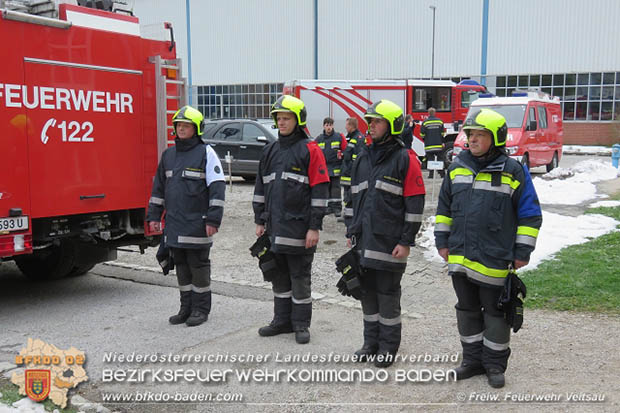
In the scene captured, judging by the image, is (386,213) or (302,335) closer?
(386,213)

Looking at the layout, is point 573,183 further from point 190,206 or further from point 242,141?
point 190,206

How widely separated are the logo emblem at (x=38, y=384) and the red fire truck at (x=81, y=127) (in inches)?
70.9

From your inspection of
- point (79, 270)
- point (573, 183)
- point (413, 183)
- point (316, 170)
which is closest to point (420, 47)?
point (573, 183)

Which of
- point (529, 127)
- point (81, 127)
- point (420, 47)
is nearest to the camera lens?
point (81, 127)

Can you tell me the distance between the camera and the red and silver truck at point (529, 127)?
17094 millimetres

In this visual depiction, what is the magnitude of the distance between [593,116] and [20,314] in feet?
113

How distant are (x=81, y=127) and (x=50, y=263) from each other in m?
2.18

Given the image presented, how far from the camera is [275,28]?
41.4 metres

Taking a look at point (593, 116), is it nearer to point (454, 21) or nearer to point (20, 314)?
point (454, 21)

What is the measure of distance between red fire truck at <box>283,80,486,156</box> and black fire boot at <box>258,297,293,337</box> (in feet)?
55.8

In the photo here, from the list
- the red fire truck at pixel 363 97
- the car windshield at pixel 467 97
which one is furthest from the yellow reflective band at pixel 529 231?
the car windshield at pixel 467 97

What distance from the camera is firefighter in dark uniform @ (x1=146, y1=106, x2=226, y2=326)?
19.0 feet

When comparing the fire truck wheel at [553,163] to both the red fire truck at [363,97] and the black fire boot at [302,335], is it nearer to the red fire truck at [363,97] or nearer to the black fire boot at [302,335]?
the red fire truck at [363,97]

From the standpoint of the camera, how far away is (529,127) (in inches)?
686
